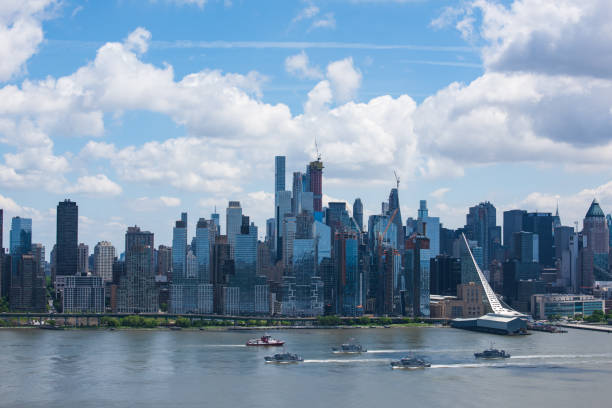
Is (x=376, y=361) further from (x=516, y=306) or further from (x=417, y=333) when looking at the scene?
(x=516, y=306)

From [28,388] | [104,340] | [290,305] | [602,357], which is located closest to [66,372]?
[28,388]

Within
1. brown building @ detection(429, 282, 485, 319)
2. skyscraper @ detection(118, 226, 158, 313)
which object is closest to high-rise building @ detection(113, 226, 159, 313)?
skyscraper @ detection(118, 226, 158, 313)

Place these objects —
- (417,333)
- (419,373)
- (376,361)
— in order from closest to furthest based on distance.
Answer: (419,373) → (376,361) → (417,333)

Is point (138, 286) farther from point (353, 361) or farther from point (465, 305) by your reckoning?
point (353, 361)

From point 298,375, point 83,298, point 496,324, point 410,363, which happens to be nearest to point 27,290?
point 83,298

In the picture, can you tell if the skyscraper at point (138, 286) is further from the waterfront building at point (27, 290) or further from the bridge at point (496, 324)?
the bridge at point (496, 324)

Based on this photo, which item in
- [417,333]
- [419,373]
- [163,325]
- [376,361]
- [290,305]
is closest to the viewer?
[419,373]

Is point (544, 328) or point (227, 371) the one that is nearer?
point (227, 371)
